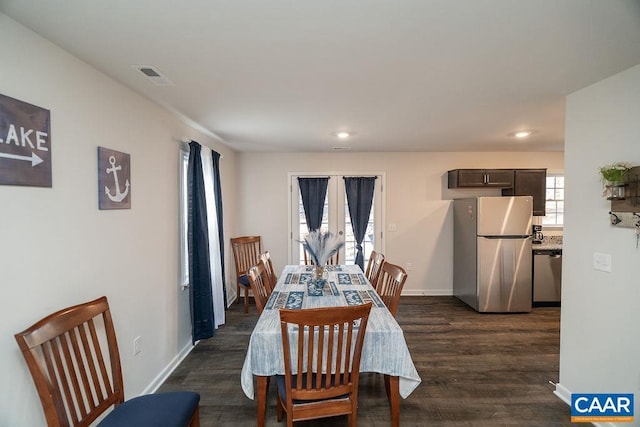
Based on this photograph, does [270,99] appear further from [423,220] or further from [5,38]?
[423,220]

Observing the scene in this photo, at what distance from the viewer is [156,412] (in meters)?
1.44

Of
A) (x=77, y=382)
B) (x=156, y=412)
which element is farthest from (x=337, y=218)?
(x=77, y=382)

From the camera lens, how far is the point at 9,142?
1258 mm

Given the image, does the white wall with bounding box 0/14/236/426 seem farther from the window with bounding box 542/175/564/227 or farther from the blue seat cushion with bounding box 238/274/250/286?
the window with bounding box 542/175/564/227

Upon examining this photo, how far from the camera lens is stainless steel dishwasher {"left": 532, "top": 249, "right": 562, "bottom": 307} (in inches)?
163

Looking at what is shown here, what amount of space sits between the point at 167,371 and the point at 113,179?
5.81 feet

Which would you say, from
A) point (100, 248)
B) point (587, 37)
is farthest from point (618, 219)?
point (100, 248)

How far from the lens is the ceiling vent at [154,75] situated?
1.78 m

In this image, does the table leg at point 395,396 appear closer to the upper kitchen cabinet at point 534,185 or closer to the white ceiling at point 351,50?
the white ceiling at point 351,50

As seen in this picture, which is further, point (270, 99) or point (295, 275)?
point (295, 275)

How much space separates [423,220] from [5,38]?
15.6 ft

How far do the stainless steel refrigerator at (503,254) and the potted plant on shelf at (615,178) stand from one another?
2133 mm

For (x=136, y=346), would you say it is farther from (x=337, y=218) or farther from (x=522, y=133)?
(x=522, y=133)

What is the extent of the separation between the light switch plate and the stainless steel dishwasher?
2442 millimetres
